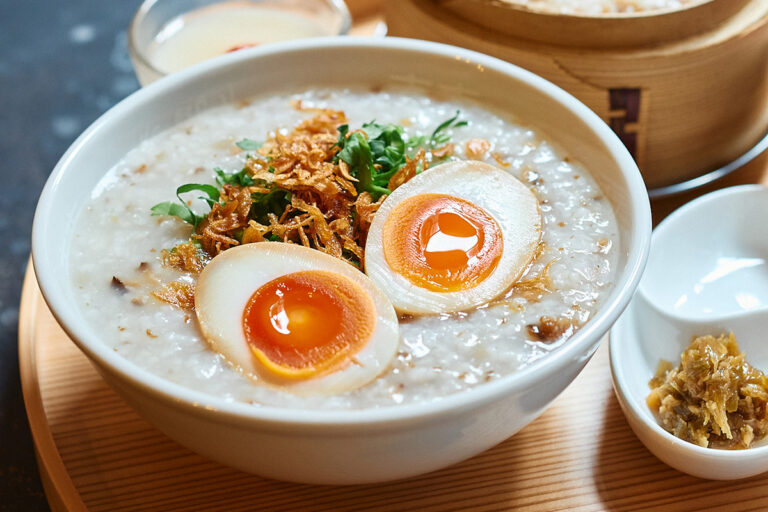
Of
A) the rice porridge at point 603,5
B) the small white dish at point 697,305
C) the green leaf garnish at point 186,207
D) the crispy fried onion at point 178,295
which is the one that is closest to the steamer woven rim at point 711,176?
the small white dish at point 697,305

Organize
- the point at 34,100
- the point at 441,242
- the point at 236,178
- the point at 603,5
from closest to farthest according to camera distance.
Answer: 1. the point at 441,242
2. the point at 236,178
3. the point at 603,5
4. the point at 34,100

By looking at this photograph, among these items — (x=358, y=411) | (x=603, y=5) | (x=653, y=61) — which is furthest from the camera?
(x=603, y=5)

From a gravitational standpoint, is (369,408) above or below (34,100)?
above

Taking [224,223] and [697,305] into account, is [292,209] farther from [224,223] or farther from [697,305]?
[697,305]

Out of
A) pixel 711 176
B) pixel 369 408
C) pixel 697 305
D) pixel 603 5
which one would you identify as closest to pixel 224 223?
pixel 369 408

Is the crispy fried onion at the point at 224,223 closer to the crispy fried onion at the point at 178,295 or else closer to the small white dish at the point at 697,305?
the crispy fried onion at the point at 178,295

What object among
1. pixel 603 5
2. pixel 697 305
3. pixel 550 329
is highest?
pixel 603 5
